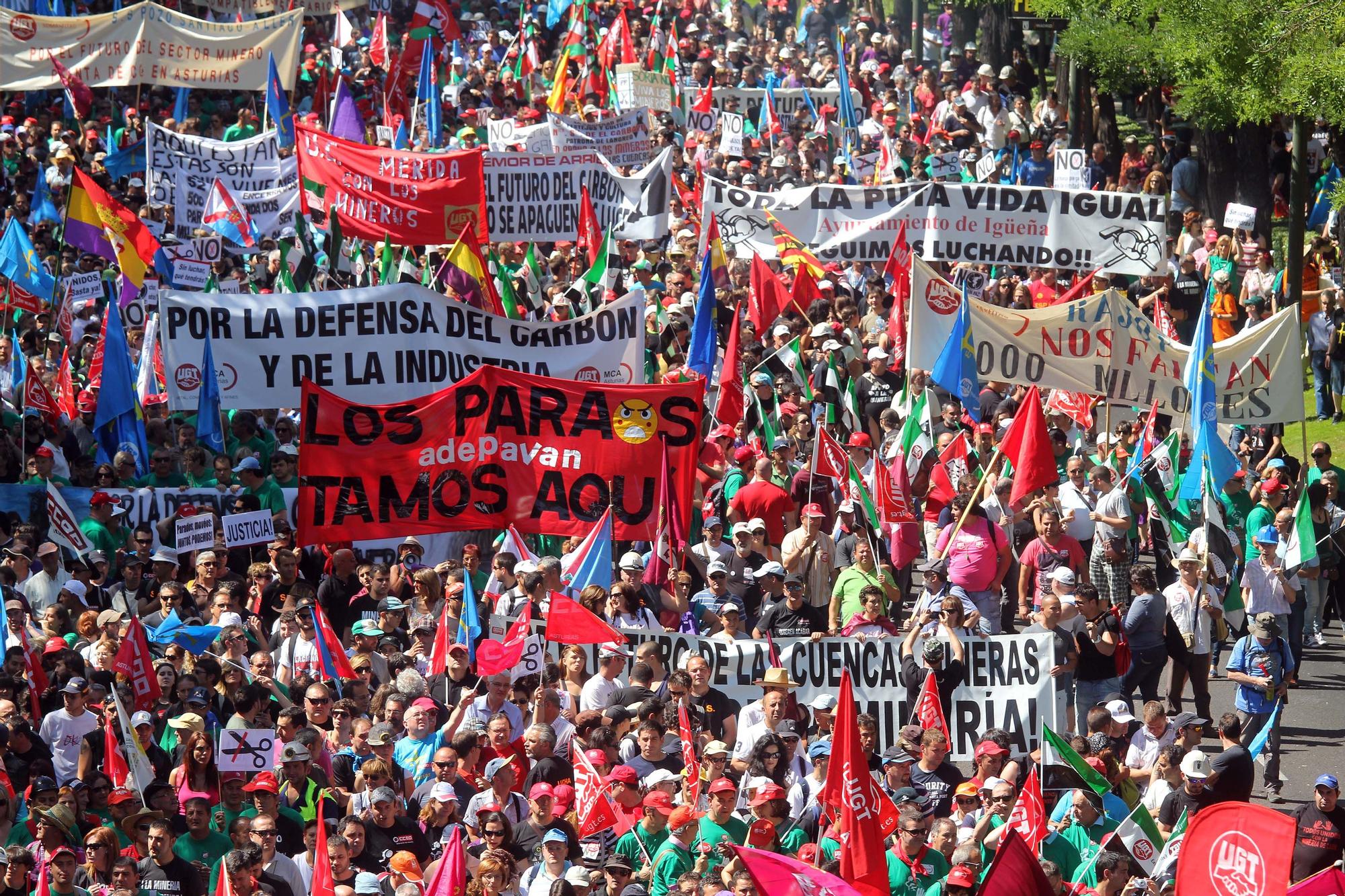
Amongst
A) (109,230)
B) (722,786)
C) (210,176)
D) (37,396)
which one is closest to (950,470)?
(722,786)

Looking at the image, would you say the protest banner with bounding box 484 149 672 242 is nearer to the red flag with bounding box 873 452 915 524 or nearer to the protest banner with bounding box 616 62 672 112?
the red flag with bounding box 873 452 915 524

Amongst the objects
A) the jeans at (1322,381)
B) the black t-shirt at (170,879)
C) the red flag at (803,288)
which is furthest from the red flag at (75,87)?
the black t-shirt at (170,879)

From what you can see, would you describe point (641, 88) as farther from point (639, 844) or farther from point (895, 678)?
point (639, 844)

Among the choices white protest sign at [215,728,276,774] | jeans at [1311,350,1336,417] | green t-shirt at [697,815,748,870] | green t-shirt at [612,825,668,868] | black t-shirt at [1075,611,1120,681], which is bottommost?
jeans at [1311,350,1336,417]

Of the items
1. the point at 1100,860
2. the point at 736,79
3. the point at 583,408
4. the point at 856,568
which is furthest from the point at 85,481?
the point at 736,79

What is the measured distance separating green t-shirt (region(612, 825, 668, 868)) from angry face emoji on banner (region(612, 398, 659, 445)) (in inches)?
147

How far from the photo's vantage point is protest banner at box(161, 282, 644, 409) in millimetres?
15328

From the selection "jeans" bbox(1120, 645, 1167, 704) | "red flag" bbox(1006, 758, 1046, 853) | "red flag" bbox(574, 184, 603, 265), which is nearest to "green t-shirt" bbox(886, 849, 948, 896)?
"red flag" bbox(1006, 758, 1046, 853)

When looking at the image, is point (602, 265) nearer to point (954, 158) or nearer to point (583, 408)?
point (954, 158)

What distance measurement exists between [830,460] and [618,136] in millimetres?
10456

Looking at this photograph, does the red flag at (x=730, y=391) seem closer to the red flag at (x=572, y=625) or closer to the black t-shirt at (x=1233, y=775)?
the red flag at (x=572, y=625)

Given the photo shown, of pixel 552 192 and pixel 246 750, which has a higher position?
pixel 552 192

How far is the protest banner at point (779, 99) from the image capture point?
29641 mm

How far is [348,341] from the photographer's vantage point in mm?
15375
